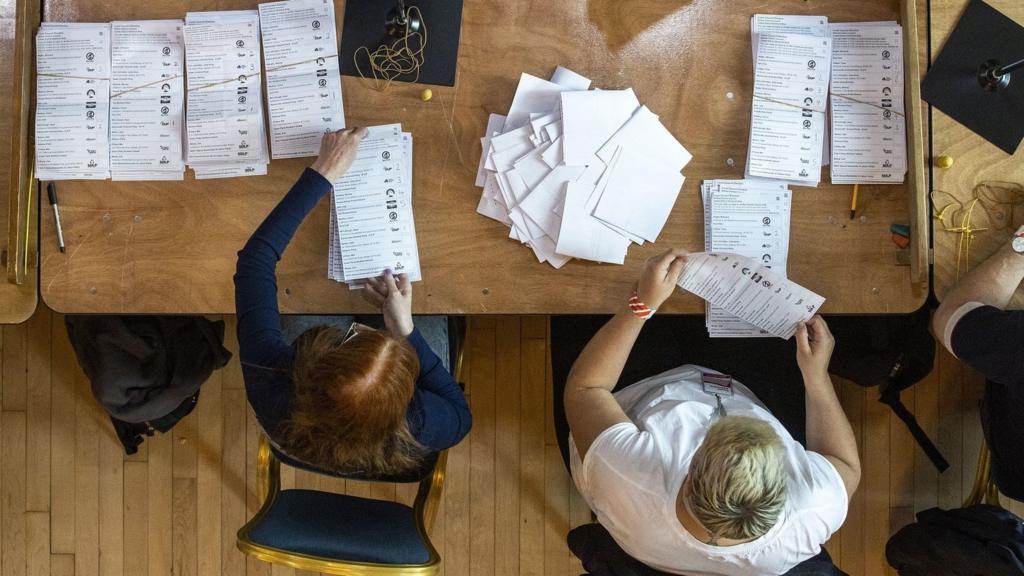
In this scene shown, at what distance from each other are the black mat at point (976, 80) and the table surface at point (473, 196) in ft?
0.51

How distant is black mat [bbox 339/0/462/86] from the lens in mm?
1650

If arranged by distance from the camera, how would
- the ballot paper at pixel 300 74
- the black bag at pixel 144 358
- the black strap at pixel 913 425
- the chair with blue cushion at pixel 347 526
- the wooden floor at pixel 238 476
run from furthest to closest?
1. the wooden floor at pixel 238 476
2. the black strap at pixel 913 425
3. the black bag at pixel 144 358
4. the ballot paper at pixel 300 74
5. the chair with blue cushion at pixel 347 526

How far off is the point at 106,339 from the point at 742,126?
1.53 m

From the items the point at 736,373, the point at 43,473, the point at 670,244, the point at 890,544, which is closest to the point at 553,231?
the point at 670,244

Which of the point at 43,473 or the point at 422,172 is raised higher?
the point at 422,172

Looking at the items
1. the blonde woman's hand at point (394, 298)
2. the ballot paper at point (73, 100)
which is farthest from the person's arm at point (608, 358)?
the ballot paper at point (73, 100)

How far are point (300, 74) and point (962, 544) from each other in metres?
1.79

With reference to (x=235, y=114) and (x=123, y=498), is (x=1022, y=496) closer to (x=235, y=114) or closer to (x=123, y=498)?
(x=235, y=114)

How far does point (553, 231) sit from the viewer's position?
1614 millimetres

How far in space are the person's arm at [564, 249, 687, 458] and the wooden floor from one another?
2.53 feet

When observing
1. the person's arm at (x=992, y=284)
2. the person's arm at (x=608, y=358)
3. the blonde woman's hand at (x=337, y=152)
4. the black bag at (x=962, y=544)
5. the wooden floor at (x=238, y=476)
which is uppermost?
the blonde woman's hand at (x=337, y=152)

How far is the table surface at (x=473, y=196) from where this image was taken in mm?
1633

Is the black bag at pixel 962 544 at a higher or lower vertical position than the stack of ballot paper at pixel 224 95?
lower

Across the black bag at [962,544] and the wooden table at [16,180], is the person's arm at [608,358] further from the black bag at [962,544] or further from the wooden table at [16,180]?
the wooden table at [16,180]
